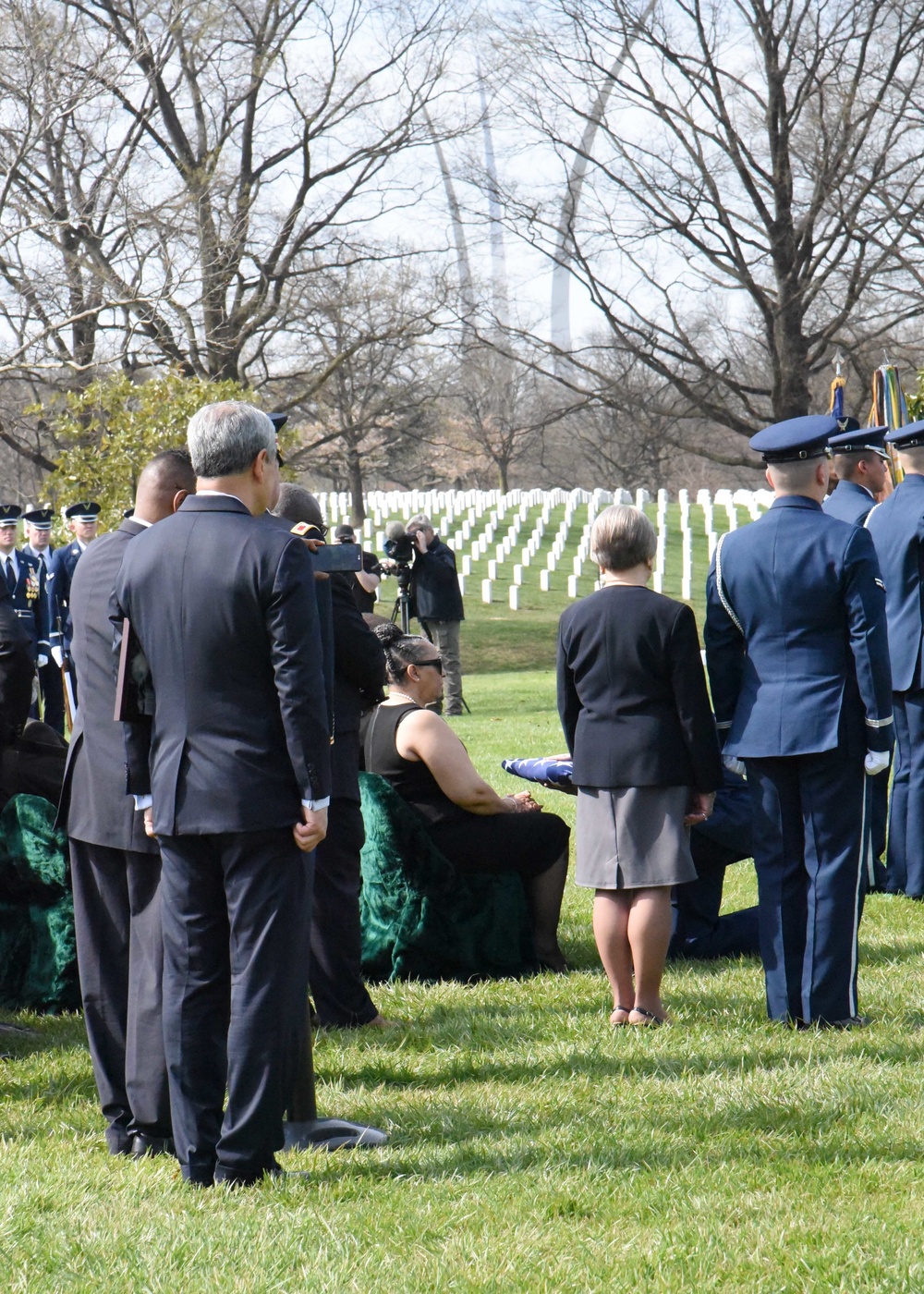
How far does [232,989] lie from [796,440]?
8.77ft

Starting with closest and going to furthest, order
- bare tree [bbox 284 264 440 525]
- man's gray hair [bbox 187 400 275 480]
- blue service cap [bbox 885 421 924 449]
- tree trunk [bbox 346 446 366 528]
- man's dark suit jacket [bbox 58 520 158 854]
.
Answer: man's gray hair [bbox 187 400 275 480] < man's dark suit jacket [bbox 58 520 158 854] < blue service cap [bbox 885 421 924 449] < bare tree [bbox 284 264 440 525] < tree trunk [bbox 346 446 366 528]

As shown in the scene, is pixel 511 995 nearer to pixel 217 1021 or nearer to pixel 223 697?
pixel 217 1021

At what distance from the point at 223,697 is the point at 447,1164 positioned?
1388 mm

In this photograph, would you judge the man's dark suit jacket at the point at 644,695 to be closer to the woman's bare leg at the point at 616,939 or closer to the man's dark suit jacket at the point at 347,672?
the woman's bare leg at the point at 616,939

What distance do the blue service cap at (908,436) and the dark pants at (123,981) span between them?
4.37 meters

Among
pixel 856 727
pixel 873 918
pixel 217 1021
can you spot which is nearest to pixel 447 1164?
pixel 217 1021

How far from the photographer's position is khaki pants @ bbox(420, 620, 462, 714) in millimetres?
15531

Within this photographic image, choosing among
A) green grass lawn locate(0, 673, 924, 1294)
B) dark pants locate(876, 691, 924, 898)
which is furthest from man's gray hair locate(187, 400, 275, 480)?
dark pants locate(876, 691, 924, 898)

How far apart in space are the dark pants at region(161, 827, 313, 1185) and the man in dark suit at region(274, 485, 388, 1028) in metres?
1.42

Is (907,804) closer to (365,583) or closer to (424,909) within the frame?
(424,909)

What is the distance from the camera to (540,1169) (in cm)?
353

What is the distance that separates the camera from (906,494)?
668cm

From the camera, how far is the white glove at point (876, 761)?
14.9 feet

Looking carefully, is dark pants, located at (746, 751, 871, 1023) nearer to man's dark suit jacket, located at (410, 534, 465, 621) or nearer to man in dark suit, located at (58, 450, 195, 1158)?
man in dark suit, located at (58, 450, 195, 1158)
